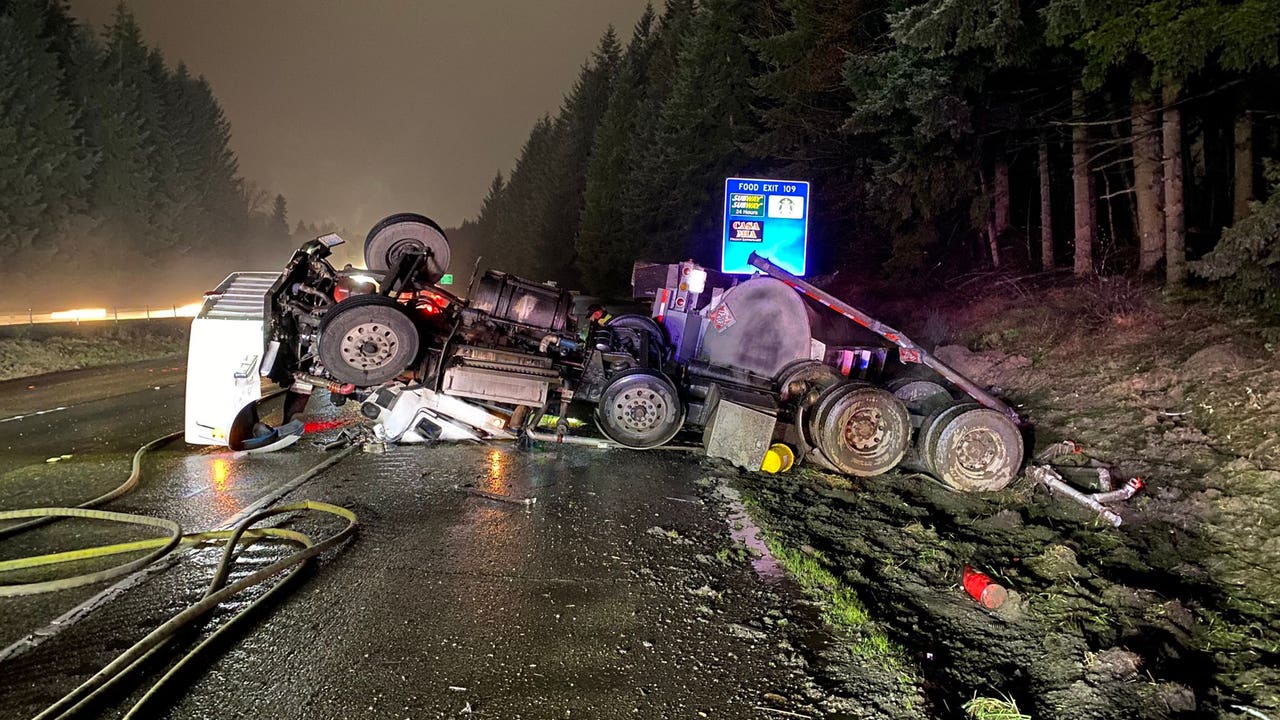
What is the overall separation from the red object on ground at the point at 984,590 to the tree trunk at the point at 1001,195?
47.4ft

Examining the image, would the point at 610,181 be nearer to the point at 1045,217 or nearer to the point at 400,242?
the point at 1045,217

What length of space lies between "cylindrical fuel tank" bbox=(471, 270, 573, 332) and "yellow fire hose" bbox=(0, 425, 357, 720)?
2901mm

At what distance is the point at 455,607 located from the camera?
370 centimetres

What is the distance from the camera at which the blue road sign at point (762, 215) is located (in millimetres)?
16094

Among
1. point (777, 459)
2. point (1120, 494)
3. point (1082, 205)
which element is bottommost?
point (777, 459)

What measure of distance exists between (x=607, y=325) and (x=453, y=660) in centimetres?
584

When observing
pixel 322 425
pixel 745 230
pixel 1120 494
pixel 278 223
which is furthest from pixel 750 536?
pixel 278 223

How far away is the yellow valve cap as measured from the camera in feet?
21.6

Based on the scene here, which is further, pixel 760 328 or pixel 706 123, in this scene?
pixel 706 123

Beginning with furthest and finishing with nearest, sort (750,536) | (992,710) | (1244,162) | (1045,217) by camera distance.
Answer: (1045,217) → (1244,162) → (750,536) → (992,710)

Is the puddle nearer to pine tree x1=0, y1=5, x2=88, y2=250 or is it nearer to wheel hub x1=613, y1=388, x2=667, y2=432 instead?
wheel hub x1=613, y1=388, x2=667, y2=432

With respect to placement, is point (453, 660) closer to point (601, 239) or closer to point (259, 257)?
point (601, 239)

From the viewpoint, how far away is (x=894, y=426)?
625 cm

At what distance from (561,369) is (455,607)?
13.0ft
